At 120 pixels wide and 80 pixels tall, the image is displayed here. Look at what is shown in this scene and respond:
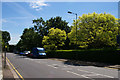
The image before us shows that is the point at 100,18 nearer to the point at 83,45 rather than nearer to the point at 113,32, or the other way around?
the point at 113,32

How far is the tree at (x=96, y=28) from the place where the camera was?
2750 centimetres

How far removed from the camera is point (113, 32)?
92.5 feet

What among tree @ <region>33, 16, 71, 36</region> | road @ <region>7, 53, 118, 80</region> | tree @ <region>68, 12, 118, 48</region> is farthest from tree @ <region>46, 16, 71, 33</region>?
road @ <region>7, 53, 118, 80</region>

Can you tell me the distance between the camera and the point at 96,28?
1121 inches

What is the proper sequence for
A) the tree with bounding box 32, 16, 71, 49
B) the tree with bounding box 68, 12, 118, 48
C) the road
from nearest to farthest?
the road → the tree with bounding box 68, 12, 118, 48 → the tree with bounding box 32, 16, 71, 49

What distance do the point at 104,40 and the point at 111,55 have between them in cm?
787

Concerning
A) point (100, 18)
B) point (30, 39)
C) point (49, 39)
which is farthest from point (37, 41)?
point (100, 18)

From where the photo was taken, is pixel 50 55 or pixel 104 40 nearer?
pixel 104 40

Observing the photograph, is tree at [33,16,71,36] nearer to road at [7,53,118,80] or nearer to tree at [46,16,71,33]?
tree at [46,16,71,33]

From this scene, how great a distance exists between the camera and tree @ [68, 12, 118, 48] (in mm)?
27500

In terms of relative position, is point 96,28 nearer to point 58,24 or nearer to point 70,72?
point 70,72

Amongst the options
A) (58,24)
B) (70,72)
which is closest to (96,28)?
→ (70,72)

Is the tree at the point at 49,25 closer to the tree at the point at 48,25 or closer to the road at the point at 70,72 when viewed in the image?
the tree at the point at 48,25

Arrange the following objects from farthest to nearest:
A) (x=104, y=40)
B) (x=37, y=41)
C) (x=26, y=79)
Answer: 1. (x=37, y=41)
2. (x=104, y=40)
3. (x=26, y=79)
